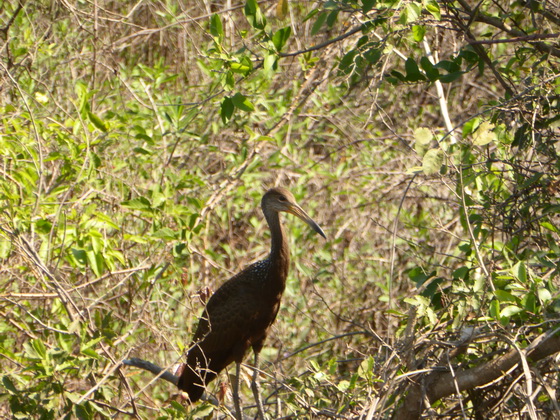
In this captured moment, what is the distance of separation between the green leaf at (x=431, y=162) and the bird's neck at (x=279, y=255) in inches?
74.1

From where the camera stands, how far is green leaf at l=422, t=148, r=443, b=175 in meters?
2.92

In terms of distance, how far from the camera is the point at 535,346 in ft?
9.75

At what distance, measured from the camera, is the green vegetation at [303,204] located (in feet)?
10.7

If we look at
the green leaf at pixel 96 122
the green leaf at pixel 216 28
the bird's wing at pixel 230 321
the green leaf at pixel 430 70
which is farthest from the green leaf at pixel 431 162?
the green leaf at pixel 96 122

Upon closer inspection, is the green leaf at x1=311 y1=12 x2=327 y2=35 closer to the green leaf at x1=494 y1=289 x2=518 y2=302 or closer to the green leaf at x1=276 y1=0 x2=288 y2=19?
the green leaf at x1=276 y1=0 x2=288 y2=19

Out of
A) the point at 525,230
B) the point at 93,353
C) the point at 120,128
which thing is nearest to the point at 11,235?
the point at 93,353

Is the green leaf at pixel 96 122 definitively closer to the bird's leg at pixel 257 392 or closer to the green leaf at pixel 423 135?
the bird's leg at pixel 257 392

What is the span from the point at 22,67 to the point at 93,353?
2.60 metres

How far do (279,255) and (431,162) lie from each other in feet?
6.39

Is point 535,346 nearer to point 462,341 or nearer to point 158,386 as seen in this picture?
point 462,341

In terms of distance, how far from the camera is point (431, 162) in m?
2.93

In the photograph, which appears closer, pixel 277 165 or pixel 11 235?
pixel 11 235

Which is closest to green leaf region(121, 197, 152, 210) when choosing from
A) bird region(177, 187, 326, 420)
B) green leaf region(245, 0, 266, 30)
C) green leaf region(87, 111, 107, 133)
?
green leaf region(87, 111, 107, 133)

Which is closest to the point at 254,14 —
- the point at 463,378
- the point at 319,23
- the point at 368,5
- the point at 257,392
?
the point at 319,23
